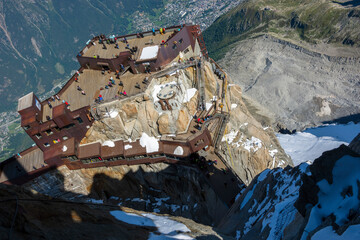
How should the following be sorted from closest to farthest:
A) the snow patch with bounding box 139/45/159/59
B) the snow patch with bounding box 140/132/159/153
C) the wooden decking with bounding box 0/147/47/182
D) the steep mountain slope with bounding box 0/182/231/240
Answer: the steep mountain slope with bounding box 0/182/231/240 < the wooden decking with bounding box 0/147/47/182 < the snow patch with bounding box 140/132/159/153 < the snow patch with bounding box 139/45/159/59

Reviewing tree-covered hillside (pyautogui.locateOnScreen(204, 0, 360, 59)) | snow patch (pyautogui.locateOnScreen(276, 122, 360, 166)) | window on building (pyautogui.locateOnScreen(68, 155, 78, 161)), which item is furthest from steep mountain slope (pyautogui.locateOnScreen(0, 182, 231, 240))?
tree-covered hillside (pyautogui.locateOnScreen(204, 0, 360, 59))

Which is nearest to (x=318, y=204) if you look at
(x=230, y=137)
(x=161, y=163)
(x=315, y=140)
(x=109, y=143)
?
(x=161, y=163)

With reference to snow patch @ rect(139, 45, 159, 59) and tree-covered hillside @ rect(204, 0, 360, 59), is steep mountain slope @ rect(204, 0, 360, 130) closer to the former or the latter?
tree-covered hillside @ rect(204, 0, 360, 59)

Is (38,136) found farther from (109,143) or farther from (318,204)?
(318,204)

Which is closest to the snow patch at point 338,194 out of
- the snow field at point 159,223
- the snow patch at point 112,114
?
the snow field at point 159,223

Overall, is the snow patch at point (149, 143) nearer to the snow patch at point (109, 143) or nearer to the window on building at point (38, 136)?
the snow patch at point (109, 143)

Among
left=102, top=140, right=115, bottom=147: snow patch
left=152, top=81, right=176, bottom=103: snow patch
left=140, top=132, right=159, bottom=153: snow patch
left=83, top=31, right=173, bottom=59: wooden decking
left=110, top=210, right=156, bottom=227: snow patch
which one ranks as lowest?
left=110, top=210, right=156, bottom=227: snow patch
